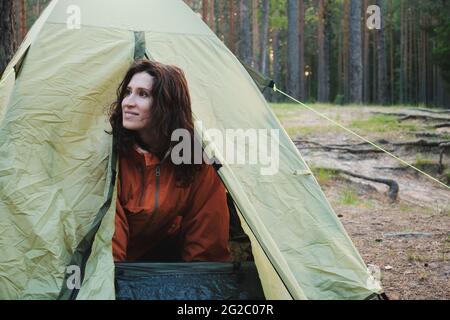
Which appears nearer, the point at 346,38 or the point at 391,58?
the point at 346,38

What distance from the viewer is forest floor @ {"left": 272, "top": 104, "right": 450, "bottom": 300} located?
4.26 m

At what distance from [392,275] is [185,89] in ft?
7.25

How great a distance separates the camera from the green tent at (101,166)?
112 inches

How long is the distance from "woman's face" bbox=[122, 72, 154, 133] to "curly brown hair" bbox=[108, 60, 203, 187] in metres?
0.03

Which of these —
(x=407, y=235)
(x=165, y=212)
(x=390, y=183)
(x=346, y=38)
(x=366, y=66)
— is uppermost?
(x=346, y=38)

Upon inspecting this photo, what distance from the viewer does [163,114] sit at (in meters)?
3.13

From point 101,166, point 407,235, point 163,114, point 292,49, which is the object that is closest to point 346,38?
point 292,49

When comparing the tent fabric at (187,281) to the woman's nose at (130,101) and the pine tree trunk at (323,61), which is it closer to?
the woman's nose at (130,101)

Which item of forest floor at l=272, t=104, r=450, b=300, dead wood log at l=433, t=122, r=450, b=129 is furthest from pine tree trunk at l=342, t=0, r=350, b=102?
dead wood log at l=433, t=122, r=450, b=129

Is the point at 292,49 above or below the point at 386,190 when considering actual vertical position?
above

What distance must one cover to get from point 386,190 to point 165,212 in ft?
15.5

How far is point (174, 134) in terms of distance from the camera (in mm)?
3225

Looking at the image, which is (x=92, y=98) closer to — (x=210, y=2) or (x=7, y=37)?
(x=7, y=37)

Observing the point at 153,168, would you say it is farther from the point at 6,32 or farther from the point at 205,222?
the point at 6,32
